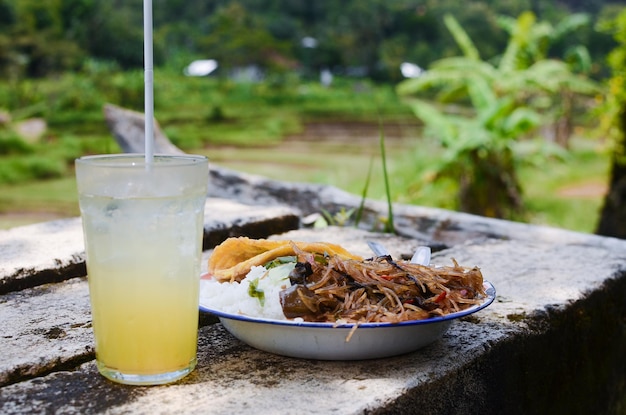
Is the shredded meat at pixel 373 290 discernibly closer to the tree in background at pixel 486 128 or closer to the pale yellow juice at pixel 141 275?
the pale yellow juice at pixel 141 275

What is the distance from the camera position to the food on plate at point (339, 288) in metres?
0.90

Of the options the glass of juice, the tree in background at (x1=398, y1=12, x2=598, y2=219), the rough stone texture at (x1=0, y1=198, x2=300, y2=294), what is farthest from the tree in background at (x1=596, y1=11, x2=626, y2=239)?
the glass of juice

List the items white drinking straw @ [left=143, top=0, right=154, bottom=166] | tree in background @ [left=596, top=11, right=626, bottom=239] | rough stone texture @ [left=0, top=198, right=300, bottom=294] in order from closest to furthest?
white drinking straw @ [left=143, top=0, right=154, bottom=166] → rough stone texture @ [left=0, top=198, right=300, bottom=294] → tree in background @ [left=596, top=11, right=626, bottom=239]

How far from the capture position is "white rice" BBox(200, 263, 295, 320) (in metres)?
0.93

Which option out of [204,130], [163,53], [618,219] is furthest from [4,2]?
[618,219]

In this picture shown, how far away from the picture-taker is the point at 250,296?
94 cm

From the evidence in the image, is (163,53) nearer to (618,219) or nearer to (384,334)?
(618,219)

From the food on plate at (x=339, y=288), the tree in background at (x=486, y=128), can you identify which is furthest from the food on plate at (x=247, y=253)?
the tree in background at (x=486, y=128)

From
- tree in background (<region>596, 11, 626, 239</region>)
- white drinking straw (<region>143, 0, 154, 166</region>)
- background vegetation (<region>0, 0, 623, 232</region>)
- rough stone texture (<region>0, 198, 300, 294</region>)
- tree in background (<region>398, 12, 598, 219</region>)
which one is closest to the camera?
white drinking straw (<region>143, 0, 154, 166</region>)

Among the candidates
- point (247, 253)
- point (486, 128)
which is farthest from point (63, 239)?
point (486, 128)

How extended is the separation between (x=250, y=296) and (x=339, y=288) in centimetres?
11

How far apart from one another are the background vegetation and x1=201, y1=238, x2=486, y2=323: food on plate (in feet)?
17.4

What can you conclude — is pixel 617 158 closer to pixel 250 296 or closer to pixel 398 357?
pixel 398 357

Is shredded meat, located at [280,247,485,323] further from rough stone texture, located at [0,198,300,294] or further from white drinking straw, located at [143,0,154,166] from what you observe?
rough stone texture, located at [0,198,300,294]
